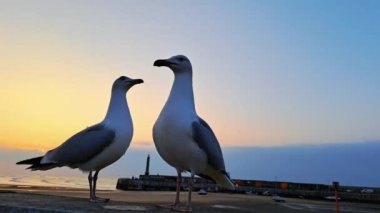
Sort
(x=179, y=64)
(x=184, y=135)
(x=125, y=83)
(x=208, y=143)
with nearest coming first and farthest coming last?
(x=184, y=135)
(x=208, y=143)
(x=179, y=64)
(x=125, y=83)

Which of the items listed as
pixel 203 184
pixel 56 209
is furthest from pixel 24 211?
pixel 203 184

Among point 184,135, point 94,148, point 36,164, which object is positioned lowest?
point 36,164

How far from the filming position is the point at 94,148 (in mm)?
7613

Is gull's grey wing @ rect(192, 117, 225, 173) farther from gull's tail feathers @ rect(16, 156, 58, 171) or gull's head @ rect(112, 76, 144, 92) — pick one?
gull's tail feathers @ rect(16, 156, 58, 171)

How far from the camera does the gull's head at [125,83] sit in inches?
330

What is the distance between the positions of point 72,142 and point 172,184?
118ft

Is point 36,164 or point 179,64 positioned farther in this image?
point 36,164

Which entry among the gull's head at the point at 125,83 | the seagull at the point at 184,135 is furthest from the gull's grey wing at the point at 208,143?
the gull's head at the point at 125,83

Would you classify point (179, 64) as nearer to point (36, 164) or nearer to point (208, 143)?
point (208, 143)

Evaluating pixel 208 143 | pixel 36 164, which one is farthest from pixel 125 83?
pixel 208 143

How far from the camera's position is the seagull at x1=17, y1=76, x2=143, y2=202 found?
25.1 ft

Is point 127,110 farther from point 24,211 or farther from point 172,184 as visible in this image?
point 172,184

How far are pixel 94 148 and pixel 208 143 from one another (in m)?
2.14

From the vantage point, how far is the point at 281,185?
4788 cm
